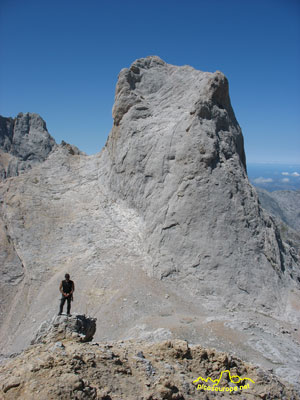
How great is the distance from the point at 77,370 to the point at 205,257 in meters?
13.2

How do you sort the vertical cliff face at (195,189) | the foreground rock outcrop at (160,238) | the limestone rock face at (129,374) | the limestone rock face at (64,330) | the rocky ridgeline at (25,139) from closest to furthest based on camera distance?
1. the limestone rock face at (129,374)
2. the limestone rock face at (64,330)
3. the foreground rock outcrop at (160,238)
4. the vertical cliff face at (195,189)
5. the rocky ridgeline at (25,139)

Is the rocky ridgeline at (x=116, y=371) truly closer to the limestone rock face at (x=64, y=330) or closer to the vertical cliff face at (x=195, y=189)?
the limestone rock face at (x=64, y=330)

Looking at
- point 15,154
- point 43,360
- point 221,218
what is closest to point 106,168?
point 221,218

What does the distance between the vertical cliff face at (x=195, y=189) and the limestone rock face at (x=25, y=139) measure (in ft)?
216

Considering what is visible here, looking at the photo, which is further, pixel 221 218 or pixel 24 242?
pixel 24 242

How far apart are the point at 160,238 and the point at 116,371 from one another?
13.6 m

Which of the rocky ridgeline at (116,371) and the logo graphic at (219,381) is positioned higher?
the rocky ridgeline at (116,371)

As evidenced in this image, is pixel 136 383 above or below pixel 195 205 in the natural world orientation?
below

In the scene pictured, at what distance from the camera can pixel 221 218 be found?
19562 millimetres

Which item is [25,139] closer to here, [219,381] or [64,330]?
[64,330]

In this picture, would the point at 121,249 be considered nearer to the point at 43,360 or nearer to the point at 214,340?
the point at 214,340

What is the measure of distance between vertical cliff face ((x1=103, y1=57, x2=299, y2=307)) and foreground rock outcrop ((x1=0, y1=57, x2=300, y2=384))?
3.0 inches

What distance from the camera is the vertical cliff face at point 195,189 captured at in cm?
1842

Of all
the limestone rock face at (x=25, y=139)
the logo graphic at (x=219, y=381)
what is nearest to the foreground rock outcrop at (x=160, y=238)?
the logo graphic at (x=219, y=381)
